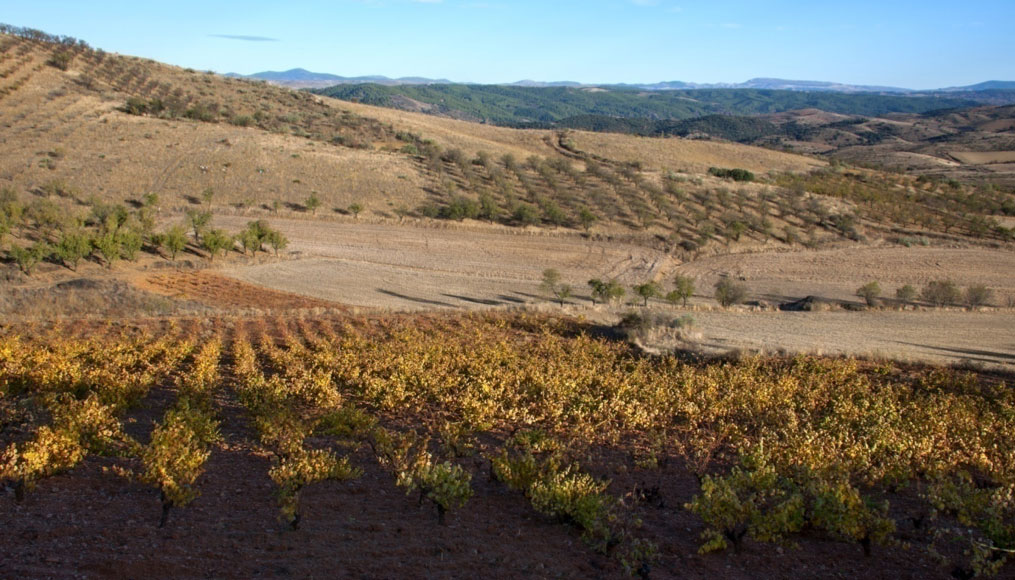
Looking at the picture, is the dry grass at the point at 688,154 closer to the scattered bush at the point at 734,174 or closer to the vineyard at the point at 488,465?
the scattered bush at the point at 734,174

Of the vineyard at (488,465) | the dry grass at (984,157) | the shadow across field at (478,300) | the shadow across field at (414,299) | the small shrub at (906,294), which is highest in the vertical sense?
the dry grass at (984,157)

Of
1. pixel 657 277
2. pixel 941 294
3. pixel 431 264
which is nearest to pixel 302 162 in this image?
pixel 431 264

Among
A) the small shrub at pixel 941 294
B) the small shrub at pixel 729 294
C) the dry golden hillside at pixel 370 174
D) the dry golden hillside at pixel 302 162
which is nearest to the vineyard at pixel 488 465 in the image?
the small shrub at pixel 729 294

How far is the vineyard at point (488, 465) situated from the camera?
7.93 metres

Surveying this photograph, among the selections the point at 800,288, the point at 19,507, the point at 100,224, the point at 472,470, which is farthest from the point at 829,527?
the point at 100,224

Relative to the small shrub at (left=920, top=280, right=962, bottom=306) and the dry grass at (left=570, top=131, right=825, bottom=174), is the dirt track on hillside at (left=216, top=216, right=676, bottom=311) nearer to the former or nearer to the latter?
the small shrub at (left=920, top=280, right=962, bottom=306)

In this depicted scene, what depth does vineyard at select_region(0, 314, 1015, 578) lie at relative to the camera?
26.0 feet

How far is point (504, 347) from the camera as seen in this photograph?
63.2ft

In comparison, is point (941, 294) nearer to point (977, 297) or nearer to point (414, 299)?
point (977, 297)

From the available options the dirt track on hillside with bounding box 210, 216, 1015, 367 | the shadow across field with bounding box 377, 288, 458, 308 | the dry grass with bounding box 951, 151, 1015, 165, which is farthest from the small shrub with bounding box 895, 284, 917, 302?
the dry grass with bounding box 951, 151, 1015, 165

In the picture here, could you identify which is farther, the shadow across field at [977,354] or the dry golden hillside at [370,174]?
the dry golden hillside at [370,174]

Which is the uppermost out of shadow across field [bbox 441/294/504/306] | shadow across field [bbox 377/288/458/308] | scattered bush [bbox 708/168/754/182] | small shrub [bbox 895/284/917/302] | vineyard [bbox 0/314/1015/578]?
scattered bush [bbox 708/168/754/182]

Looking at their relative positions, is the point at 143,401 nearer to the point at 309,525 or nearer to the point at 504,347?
the point at 309,525

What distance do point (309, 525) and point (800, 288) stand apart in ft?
115
